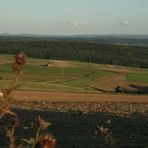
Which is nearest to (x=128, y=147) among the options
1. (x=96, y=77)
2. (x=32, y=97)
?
(x=32, y=97)

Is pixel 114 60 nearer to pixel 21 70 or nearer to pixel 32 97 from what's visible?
pixel 32 97

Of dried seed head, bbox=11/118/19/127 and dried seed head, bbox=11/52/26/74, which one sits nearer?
dried seed head, bbox=11/52/26/74

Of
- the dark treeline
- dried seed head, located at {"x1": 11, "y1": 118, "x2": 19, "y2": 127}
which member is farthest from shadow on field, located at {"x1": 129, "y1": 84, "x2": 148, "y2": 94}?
dried seed head, located at {"x1": 11, "y1": 118, "x2": 19, "y2": 127}

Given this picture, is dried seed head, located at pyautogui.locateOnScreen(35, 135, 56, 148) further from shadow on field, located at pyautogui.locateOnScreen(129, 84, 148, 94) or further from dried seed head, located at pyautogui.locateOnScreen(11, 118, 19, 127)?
shadow on field, located at pyautogui.locateOnScreen(129, 84, 148, 94)

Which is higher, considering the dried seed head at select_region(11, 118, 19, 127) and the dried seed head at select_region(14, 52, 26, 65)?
the dried seed head at select_region(14, 52, 26, 65)

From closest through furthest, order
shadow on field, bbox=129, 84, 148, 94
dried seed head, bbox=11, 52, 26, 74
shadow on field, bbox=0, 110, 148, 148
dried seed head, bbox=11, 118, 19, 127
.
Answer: dried seed head, bbox=11, 52, 26, 74, dried seed head, bbox=11, 118, 19, 127, shadow on field, bbox=0, 110, 148, 148, shadow on field, bbox=129, 84, 148, 94

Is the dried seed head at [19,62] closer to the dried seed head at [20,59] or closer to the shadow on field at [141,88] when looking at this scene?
the dried seed head at [20,59]

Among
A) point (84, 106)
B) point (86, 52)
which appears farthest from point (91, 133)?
point (86, 52)

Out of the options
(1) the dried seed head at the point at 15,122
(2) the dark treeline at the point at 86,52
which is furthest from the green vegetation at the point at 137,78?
(1) the dried seed head at the point at 15,122
